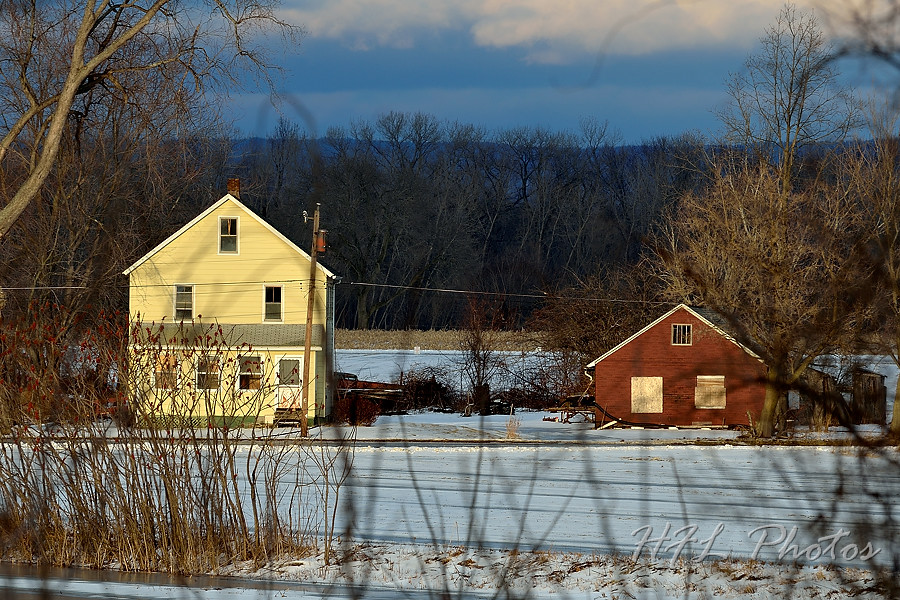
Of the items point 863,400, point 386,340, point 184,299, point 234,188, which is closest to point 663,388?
point 234,188

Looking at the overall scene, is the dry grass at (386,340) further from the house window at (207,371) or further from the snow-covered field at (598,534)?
the house window at (207,371)

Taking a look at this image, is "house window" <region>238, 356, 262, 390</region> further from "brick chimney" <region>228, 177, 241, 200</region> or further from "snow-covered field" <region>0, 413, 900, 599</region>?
"brick chimney" <region>228, 177, 241, 200</region>

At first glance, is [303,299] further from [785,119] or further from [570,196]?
[570,196]

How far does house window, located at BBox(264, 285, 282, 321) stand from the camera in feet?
115

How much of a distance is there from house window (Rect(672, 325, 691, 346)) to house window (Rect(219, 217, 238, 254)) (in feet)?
57.4

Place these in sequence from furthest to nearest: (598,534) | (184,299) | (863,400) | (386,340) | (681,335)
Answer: (386,340), (184,299), (681,335), (598,534), (863,400)

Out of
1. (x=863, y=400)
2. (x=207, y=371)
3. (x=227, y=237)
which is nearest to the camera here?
(x=863, y=400)

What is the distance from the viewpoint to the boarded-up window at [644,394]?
35.5 metres

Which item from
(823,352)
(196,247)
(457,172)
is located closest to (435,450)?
(196,247)

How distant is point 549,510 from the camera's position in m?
16.3

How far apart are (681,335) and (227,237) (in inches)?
717

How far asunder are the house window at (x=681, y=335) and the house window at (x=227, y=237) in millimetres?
17498

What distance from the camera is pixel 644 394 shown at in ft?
117

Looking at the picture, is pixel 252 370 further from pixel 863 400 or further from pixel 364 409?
pixel 364 409
